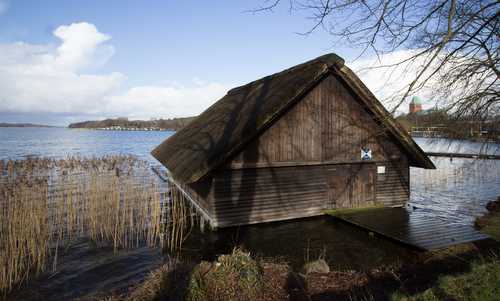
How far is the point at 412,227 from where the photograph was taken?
396 inches

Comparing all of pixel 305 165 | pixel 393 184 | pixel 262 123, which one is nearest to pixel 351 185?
pixel 393 184

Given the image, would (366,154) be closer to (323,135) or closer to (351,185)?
(351,185)

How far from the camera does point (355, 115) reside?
12328 mm

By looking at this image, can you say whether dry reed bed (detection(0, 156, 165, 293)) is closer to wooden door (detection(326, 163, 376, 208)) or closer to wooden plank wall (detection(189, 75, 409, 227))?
wooden plank wall (detection(189, 75, 409, 227))

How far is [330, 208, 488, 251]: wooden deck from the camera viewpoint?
8648mm

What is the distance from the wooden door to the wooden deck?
485 mm

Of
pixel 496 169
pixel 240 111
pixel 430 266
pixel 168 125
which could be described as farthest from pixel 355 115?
pixel 168 125

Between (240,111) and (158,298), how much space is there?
28.7 ft

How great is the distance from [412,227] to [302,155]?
4288 mm

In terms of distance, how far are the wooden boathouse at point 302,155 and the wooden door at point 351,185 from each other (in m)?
0.04

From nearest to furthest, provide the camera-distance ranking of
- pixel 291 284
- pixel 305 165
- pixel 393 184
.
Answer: pixel 291 284 < pixel 305 165 < pixel 393 184

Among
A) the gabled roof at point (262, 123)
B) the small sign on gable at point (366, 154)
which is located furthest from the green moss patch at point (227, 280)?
the small sign on gable at point (366, 154)

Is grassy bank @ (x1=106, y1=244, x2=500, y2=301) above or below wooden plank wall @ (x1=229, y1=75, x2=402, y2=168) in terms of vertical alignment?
below

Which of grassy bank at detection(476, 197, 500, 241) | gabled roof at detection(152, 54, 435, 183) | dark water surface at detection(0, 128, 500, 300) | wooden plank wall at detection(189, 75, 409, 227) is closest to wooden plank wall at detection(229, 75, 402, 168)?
wooden plank wall at detection(189, 75, 409, 227)
